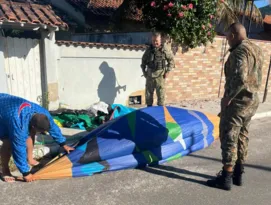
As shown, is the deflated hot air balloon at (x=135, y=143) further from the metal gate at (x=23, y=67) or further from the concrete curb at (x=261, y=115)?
the concrete curb at (x=261, y=115)

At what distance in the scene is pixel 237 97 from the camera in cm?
316

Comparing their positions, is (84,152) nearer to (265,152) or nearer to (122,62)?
(265,152)

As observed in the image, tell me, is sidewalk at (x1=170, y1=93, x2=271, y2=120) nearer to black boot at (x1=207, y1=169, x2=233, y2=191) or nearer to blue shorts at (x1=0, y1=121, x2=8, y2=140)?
black boot at (x1=207, y1=169, x2=233, y2=191)

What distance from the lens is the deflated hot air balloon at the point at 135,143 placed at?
3.49 meters

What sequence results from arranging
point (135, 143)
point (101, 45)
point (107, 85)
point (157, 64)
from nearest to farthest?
point (135, 143), point (157, 64), point (101, 45), point (107, 85)

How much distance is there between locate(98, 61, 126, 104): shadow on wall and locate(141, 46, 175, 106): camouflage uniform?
1344mm

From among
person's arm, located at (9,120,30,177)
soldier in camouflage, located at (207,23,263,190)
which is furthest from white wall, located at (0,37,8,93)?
soldier in camouflage, located at (207,23,263,190)

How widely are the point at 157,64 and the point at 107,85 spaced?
180 centimetres

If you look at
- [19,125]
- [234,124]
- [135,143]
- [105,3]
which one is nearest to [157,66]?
[135,143]

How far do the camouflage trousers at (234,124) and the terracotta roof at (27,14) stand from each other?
166 inches

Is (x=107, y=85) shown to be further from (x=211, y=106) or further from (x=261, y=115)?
(x=261, y=115)

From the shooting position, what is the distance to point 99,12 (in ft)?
49.3

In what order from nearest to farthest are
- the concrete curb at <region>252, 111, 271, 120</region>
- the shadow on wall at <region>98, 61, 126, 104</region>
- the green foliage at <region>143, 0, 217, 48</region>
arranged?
the concrete curb at <region>252, 111, 271, 120</region> → the shadow on wall at <region>98, 61, 126, 104</region> → the green foliage at <region>143, 0, 217, 48</region>

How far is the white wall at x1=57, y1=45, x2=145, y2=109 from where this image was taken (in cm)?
662
